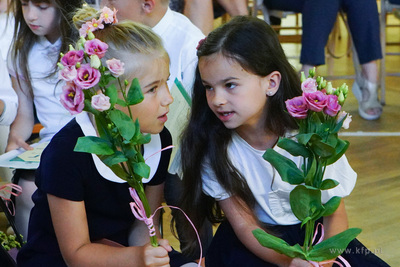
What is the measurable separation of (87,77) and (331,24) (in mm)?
2882

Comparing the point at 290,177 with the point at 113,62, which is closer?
the point at 113,62

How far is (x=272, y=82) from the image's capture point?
1.80m

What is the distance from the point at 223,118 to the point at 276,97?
0.59ft

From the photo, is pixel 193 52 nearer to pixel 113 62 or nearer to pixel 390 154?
pixel 113 62

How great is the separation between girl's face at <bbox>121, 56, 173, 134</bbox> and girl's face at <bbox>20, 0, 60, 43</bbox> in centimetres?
79

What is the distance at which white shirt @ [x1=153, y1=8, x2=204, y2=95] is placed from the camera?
2.19m

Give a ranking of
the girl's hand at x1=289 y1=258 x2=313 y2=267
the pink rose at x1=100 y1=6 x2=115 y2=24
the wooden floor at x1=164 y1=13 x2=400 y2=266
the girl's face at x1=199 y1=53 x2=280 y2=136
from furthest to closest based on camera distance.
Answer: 1. the wooden floor at x1=164 y1=13 x2=400 y2=266
2. the girl's face at x1=199 y1=53 x2=280 y2=136
3. the pink rose at x1=100 y1=6 x2=115 y2=24
4. the girl's hand at x1=289 y1=258 x2=313 y2=267

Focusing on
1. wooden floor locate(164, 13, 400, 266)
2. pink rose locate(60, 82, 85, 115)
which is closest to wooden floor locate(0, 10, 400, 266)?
wooden floor locate(164, 13, 400, 266)

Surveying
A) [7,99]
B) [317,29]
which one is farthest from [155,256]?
[317,29]

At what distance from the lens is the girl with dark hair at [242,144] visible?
5.68 feet

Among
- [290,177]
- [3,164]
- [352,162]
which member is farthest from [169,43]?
[352,162]

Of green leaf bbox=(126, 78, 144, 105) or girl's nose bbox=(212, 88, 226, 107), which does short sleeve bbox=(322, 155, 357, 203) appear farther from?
green leaf bbox=(126, 78, 144, 105)

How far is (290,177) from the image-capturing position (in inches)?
56.1

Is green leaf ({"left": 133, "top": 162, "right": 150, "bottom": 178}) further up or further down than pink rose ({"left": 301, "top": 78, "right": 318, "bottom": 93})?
further down
